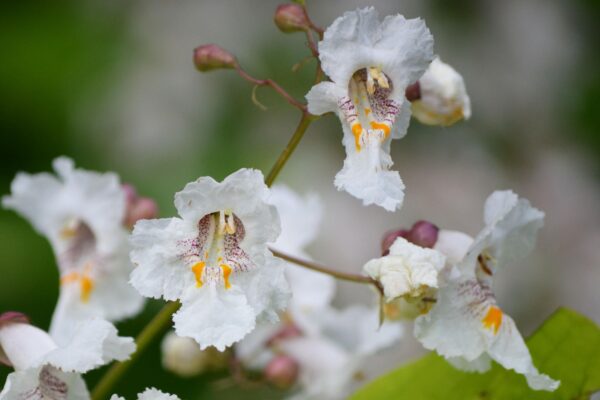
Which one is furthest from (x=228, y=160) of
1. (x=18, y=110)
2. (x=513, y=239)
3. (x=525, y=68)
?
(x=513, y=239)

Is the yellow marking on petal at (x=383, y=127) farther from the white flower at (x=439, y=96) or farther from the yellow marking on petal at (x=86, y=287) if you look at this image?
the yellow marking on petal at (x=86, y=287)

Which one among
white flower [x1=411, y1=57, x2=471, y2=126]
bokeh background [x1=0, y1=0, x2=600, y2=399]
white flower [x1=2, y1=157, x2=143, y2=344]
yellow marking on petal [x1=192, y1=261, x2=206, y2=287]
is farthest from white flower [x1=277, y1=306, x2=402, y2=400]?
bokeh background [x1=0, y1=0, x2=600, y2=399]

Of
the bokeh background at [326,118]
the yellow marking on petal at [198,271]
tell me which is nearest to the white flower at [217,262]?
the yellow marking on petal at [198,271]

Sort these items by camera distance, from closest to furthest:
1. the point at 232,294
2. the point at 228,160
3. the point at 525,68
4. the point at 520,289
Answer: the point at 232,294 → the point at 228,160 → the point at 520,289 → the point at 525,68

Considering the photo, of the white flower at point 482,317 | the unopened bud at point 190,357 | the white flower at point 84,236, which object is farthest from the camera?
the unopened bud at point 190,357

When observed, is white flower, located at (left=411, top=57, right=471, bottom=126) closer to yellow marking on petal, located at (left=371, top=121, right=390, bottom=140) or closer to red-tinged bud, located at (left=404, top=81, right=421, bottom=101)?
red-tinged bud, located at (left=404, top=81, right=421, bottom=101)

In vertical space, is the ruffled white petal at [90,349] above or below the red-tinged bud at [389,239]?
below

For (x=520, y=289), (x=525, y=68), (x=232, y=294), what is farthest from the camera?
(x=525, y=68)

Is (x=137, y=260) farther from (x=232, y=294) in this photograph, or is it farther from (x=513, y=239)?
(x=513, y=239)

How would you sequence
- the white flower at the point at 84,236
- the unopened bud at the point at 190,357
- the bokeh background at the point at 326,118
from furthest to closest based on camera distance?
the bokeh background at the point at 326,118, the unopened bud at the point at 190,357, the white flower at the point at 84,236
